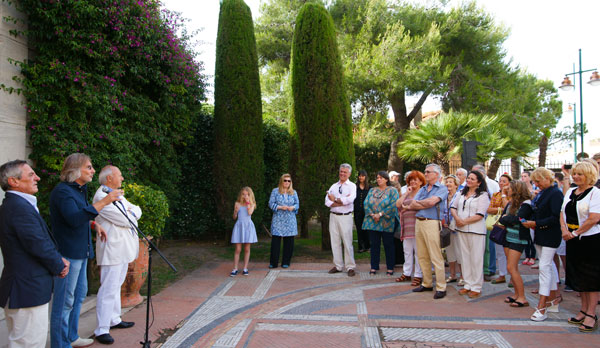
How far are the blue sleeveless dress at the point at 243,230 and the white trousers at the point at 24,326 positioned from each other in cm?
388

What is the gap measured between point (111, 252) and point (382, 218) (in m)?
4.42

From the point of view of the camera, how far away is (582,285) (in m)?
4.21

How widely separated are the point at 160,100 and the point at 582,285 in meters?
7.49

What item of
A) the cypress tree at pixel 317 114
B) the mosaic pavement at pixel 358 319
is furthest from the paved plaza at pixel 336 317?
the cypress tree at pixel 317 114

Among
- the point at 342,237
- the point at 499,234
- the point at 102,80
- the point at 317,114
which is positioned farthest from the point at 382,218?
the point at 102,80

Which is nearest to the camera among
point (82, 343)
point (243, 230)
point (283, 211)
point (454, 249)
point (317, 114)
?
point (82, 343)

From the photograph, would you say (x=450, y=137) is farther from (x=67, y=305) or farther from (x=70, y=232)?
(x=67, y=305)

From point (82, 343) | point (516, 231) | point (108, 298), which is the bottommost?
point (82, 343)

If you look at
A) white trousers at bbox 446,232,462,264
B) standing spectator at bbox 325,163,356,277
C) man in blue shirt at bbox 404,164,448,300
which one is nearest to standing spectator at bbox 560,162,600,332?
man in blue shirt at bbox 404,164,448,300

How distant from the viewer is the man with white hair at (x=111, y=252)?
3885 millimetres

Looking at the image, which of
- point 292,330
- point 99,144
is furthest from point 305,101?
point 292,330

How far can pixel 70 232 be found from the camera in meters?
3.43

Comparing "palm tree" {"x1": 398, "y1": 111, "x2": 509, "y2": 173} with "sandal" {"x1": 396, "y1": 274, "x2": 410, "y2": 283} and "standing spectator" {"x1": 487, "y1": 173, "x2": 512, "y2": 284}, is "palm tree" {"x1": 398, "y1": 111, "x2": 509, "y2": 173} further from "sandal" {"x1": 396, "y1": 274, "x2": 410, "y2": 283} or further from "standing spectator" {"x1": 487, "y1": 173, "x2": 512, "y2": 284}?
"sandal" {"x1": 396, "y1": 274, "x2": 410, "y2": 283}

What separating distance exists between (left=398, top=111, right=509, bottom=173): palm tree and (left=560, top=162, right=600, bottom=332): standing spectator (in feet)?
22.8
